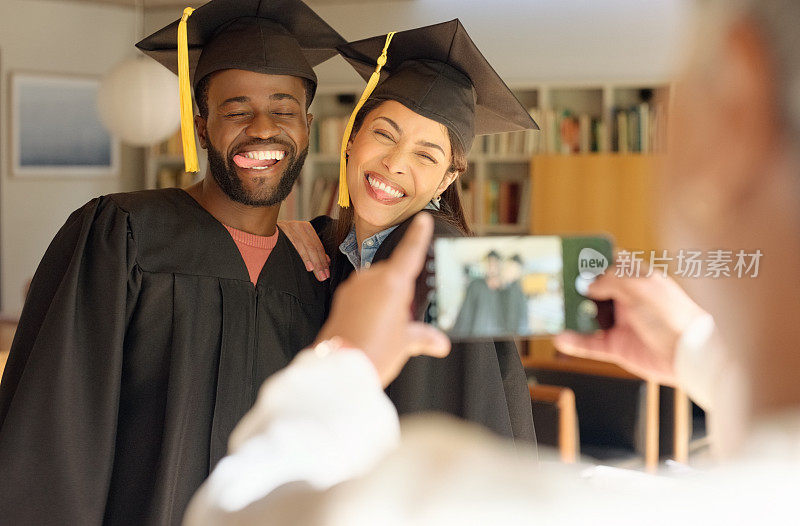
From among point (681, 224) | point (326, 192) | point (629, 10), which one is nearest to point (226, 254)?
point (681, 224)

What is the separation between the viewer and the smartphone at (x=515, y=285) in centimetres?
72

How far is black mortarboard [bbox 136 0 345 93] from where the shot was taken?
160 cm

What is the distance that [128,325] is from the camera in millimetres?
1541

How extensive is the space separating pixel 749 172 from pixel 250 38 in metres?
1.30

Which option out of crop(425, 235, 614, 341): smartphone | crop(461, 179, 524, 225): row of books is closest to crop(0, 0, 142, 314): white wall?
crop(461, 179, 524, 225): row of books

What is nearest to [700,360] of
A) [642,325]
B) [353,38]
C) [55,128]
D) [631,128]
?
[642,325]

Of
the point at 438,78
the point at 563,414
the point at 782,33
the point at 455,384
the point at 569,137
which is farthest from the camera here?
the point at 569,137

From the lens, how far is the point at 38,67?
5.78 meters

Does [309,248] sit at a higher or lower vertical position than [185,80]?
lower

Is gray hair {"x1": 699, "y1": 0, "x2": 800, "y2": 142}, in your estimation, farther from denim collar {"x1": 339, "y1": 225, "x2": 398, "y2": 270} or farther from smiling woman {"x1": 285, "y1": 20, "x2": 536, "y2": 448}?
denim collar {"x1": 339, "y1": 225, "x2": 398, "y2": 270}

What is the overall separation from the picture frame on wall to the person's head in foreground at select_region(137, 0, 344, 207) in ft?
15.0

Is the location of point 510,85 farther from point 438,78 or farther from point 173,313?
point 173,313

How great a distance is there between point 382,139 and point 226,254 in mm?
406

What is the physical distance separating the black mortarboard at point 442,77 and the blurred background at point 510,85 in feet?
11.0
